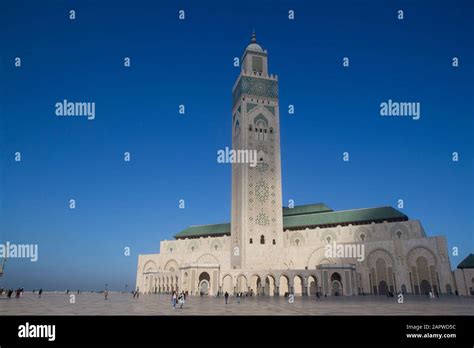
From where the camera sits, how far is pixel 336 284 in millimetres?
44156

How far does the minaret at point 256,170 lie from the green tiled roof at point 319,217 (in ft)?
19.0

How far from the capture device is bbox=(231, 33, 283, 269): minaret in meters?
49.0

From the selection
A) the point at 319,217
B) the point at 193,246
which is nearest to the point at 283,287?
the point at 319,217

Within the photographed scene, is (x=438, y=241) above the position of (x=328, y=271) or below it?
above

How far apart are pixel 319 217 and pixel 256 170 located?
1238 centimetres

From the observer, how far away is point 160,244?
68250mm

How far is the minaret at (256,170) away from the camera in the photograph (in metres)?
49.0

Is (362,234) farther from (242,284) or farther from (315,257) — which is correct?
(242,284)

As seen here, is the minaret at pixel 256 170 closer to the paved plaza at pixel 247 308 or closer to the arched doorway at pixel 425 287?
the arched doorway at pixel 425 287

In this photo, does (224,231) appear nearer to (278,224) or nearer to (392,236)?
(278,224)

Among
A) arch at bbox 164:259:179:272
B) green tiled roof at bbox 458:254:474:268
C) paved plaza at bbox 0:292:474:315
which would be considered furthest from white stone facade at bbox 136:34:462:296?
paved plaza at bbox 0:292:474:315
